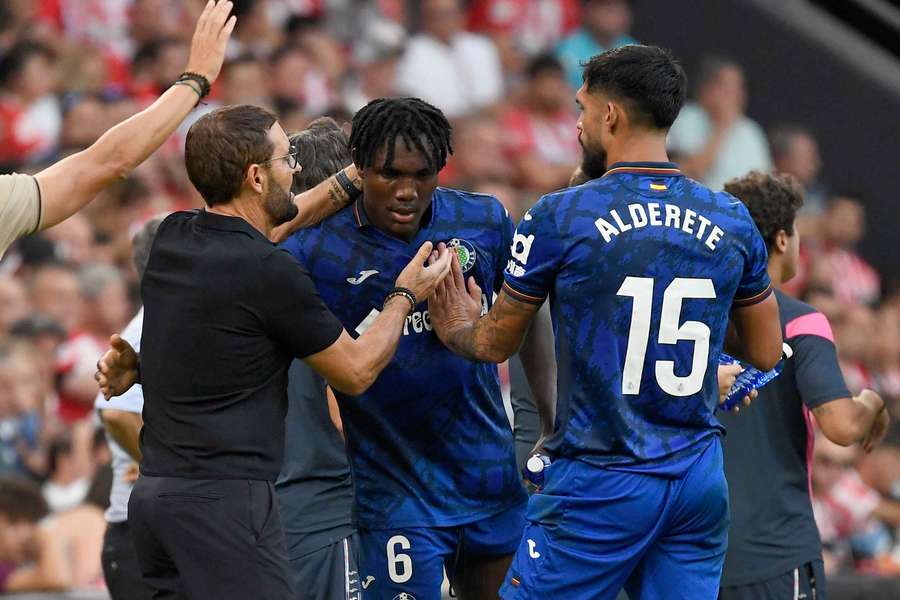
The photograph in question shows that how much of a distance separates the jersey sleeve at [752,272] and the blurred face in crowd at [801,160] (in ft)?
25.4

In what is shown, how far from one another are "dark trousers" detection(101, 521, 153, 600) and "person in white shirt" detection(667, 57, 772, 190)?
7003mm

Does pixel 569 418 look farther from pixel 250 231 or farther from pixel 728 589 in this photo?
pixel 728 589

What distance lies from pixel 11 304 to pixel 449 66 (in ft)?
13.2

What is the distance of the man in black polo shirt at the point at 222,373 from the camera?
12.5ft

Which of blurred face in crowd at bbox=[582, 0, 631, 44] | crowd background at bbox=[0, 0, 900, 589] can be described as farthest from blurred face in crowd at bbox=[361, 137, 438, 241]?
blurred face in crowd at bbox=[582, 0, 631, 44]

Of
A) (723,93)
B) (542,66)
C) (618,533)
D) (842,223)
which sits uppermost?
(723,93)

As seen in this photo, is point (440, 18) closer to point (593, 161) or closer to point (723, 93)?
point (723, 93)

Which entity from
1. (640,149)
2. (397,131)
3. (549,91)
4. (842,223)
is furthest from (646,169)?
(842,223)

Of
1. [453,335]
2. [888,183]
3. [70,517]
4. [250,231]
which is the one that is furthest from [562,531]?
[888,183]

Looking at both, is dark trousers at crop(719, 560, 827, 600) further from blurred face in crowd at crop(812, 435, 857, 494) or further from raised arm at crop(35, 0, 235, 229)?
blurred face in crowd at crop(812, 435, 857, 494)

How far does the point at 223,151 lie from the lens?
396 cm

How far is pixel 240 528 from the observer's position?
12.5ft

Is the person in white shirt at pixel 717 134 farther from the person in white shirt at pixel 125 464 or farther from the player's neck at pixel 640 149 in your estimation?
the player's neck at pixel 640 149

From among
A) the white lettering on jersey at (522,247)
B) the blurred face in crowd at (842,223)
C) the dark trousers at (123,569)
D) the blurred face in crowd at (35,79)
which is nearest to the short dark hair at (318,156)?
the white lettering on jersey at (522,247)
